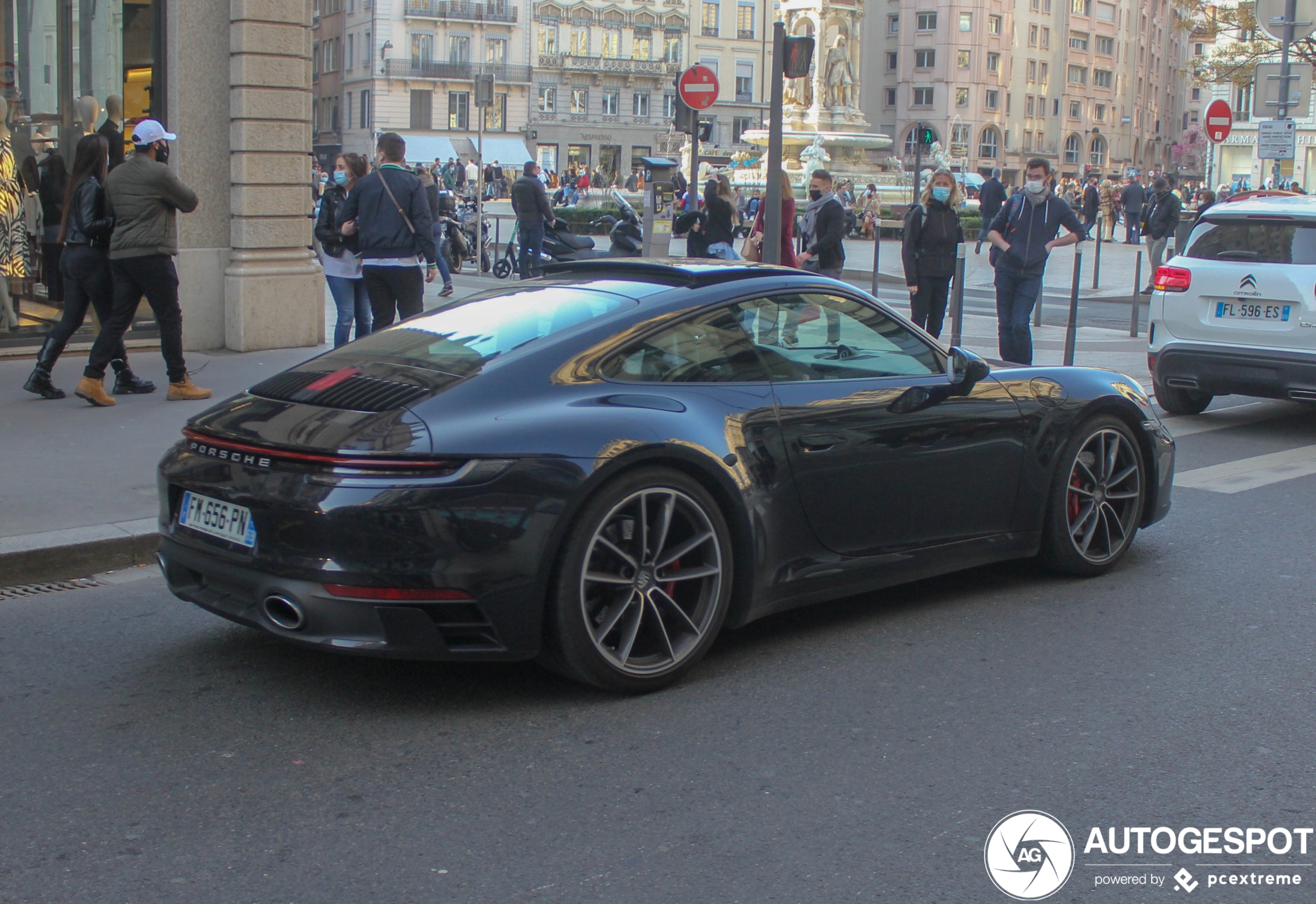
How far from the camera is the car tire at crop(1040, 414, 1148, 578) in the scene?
5.82 metres

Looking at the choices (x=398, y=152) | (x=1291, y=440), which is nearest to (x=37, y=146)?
(x=398, y=152)

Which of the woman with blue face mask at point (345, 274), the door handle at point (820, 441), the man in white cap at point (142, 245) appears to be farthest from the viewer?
the woman with blue face mask at point (345, 274)

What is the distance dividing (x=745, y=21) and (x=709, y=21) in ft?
9.00

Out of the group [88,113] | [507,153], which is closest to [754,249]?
[88,113]

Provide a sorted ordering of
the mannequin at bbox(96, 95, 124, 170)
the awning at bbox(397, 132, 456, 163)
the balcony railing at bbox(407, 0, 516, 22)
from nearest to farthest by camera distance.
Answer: the mannequin at bbox(96, 95, 124, 170) → the awning at bbox(397, 132, 456, 163) → the balcony railing at bbox(407, 0, 516, 22)

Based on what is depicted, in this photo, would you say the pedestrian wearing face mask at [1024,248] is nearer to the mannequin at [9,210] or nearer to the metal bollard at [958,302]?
the metal bollard at [958,302]

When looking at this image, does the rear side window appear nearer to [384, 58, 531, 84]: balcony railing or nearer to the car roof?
the car roof

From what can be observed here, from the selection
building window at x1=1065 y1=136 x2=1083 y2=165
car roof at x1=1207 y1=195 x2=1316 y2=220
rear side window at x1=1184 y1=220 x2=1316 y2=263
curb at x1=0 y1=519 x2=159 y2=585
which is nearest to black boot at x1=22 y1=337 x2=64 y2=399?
curb at x1=0 y1=519 x2=159 y2=585

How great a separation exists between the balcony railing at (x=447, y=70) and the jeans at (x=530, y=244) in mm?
59007

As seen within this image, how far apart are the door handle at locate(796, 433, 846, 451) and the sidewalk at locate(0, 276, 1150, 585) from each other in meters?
3.04

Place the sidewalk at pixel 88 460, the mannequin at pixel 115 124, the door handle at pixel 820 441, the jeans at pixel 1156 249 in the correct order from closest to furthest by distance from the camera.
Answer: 1. the door handle at pixel 820 441
2. the sidewalk at pixel 88 460
3. the mannequin at pixel 115 124
4. the jeans at pixel 1156 249

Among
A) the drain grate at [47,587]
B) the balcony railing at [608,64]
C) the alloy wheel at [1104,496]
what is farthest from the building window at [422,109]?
the alloy wheel at [1104,496]

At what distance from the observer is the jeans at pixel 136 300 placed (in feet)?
31.1

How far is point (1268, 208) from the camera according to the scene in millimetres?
10125
